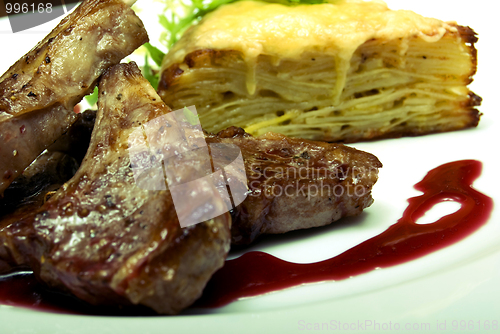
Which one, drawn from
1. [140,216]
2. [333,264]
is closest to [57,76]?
[140,216]

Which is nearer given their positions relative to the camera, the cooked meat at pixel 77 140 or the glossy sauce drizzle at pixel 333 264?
the glossy sauce drizzle at pixel 333 264

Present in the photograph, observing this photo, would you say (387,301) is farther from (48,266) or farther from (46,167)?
(46,167)

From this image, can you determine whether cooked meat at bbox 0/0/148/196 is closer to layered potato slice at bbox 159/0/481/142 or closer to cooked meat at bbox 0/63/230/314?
cooked meat at bbox 0/63/230/314

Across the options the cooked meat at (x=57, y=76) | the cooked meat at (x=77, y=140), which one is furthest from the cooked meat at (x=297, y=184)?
the cooked meat at (x=77, y=140)

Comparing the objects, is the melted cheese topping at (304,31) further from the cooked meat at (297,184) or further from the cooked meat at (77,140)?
the cooked meat at (297,184)

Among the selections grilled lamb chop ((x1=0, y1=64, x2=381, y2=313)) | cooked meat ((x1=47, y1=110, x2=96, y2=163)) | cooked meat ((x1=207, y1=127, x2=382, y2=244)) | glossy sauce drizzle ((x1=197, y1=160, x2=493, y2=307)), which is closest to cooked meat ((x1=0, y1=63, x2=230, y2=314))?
grilled lamb chop ((x1=0, y1=64, x2=381, y2=313))

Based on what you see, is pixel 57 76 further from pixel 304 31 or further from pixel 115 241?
pixel 304 31

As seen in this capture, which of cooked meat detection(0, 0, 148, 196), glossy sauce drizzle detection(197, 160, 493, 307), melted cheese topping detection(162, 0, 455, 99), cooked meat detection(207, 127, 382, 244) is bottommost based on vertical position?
glossy sauce drizzle detection(197, 160, 493, 307)
